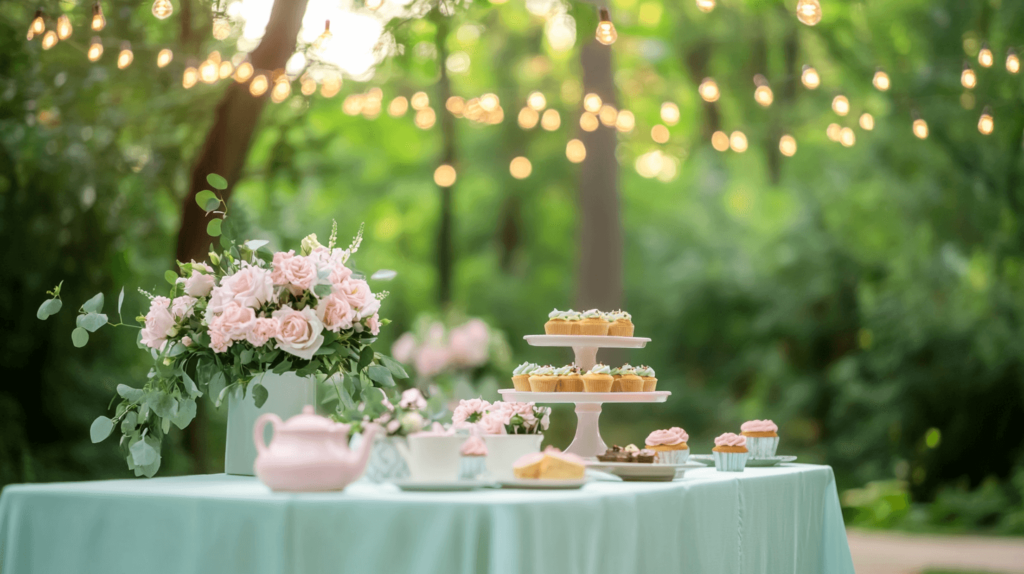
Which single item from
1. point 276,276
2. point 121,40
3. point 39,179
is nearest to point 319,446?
point 276,276

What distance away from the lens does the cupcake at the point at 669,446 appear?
9.46 feet

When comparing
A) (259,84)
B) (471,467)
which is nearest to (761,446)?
(471,467)

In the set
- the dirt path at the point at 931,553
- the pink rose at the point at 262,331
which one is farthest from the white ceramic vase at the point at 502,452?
the dirt path at the point at 931,553

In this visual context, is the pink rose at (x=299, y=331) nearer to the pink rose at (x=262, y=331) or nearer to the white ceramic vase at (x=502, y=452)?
the pink rose at (x=262, y=331)

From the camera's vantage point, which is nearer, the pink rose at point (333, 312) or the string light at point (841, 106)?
the pink rose at point (333, 312)


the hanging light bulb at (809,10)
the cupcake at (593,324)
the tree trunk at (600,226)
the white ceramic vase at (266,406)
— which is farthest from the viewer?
the tree trunk at (600,226)

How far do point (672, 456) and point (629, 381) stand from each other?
504 mm

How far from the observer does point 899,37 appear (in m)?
10.2

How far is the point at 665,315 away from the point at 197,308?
10725mm

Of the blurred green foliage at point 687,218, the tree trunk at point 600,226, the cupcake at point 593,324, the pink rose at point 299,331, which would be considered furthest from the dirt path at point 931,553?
the pink rose at point 299,331

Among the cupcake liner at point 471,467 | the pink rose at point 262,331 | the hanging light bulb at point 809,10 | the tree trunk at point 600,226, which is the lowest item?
the cupcake liner at point 471,467

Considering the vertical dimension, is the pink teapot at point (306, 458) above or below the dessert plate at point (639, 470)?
above

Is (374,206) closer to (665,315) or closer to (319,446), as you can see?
(665,315)

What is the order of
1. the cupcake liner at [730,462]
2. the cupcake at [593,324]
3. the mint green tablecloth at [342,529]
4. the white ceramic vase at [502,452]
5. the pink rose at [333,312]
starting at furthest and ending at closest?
the cupcake at [593,324] < the cupcake liner at [730,462] < the pink rose at [333,312] < the white ceramic vase at [502,452] < the mint green tablecloth at [342,529]
